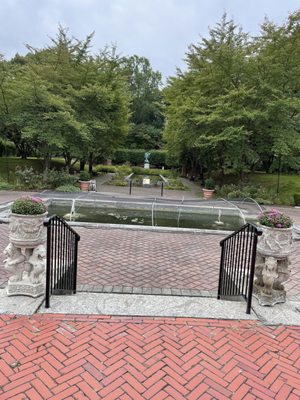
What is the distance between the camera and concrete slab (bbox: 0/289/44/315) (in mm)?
3262

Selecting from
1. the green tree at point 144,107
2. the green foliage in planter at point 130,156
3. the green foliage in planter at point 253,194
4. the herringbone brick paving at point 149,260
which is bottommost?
the herringbone brick paving at point 149,260

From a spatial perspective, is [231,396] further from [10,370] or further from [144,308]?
[10,370]

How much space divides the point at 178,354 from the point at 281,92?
43.6 ft

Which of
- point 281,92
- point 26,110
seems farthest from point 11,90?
point 281,92

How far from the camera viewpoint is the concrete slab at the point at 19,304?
326 cm

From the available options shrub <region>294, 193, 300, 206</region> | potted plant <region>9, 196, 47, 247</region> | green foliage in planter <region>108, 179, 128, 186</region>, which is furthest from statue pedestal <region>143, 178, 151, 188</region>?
potted plant <region>9, 196, 47, 247</region>

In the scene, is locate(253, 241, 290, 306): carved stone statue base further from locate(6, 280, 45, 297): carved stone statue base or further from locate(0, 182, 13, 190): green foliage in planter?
locate(0, 182, 13, 190): green foliage in planter

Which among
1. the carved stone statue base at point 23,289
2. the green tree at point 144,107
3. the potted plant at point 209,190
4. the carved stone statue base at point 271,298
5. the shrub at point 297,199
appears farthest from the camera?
the green tree at point 144,107

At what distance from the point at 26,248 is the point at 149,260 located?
2.45m

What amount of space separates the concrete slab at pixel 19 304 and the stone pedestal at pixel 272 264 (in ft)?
8.94

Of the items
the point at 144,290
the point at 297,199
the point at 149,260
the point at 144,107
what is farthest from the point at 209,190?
the point at 144,107

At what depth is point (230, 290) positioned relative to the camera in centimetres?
405

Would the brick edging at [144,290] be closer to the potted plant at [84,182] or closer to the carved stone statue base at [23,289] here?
the carved stone statue base at [23,289]

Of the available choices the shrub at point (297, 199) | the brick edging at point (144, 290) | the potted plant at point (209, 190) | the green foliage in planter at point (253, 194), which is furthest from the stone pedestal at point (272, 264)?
the potted plant at point (209, 190)
